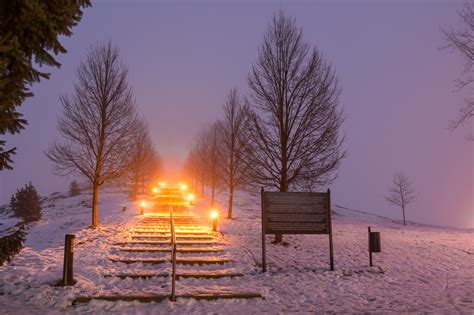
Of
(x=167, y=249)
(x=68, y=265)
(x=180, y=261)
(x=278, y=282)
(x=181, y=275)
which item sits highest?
(x=68, y=265)

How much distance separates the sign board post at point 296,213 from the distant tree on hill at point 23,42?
700 centimetres

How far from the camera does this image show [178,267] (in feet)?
32.1

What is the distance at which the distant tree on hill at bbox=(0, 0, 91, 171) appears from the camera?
16.7 ft

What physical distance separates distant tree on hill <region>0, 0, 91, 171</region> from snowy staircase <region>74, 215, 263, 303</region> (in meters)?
4.29

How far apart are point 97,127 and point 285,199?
11.3 metres

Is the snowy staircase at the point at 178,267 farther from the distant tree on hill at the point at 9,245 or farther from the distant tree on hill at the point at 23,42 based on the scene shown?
the distant tree on hill at the point at 23,42

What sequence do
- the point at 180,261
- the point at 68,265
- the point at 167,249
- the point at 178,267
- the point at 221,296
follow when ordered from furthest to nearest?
the point at 167,249, the point at 180,261, the point at 178,267, the point at 68,265, the point at 221,296

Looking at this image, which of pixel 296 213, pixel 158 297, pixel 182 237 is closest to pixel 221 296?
pixel 158 297

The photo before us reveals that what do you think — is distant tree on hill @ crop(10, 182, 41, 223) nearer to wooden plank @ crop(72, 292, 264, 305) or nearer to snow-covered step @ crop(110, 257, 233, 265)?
snow-covered step @ crop(110, 257, 233, 265)

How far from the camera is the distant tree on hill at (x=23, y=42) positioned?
5078 mm

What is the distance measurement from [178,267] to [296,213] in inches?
161

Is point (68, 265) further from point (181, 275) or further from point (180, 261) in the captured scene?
point (180, 261)

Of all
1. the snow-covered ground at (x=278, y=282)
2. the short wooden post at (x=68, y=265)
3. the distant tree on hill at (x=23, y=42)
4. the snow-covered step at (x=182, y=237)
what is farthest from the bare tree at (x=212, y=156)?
the distant tree on hill at (x=23, y=42)

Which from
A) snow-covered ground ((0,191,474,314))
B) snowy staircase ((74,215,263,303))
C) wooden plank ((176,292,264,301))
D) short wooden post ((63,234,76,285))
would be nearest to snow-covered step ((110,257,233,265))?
snowy staircase ((74,215,263,303))
